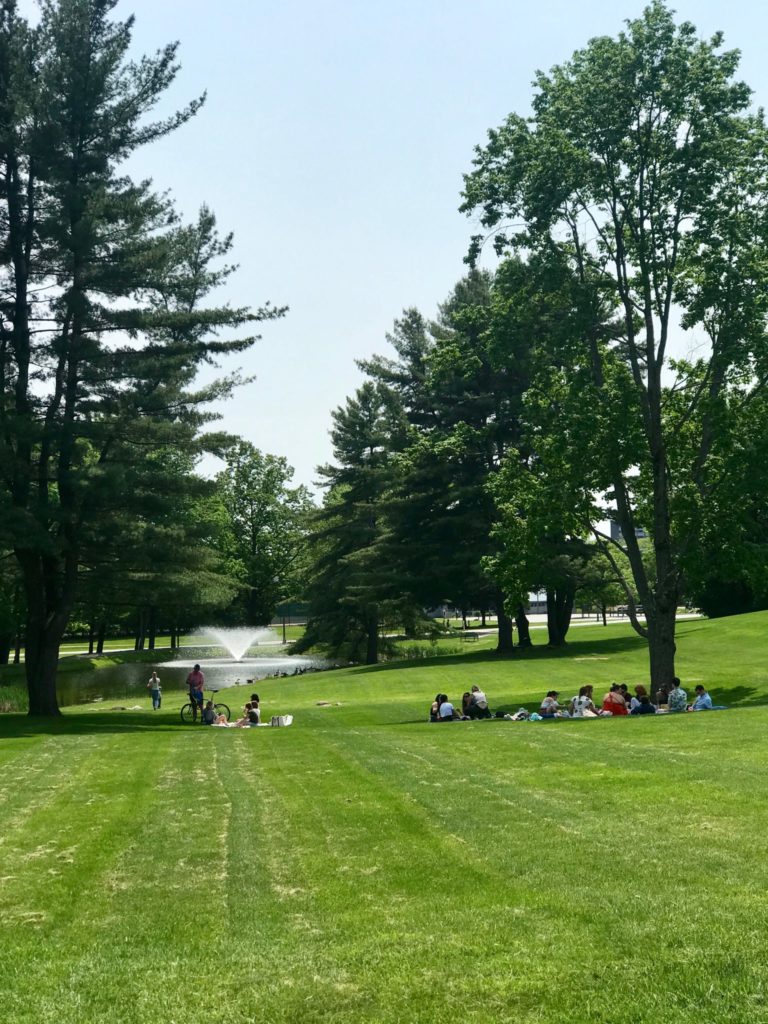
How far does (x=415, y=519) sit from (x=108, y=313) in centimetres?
2553

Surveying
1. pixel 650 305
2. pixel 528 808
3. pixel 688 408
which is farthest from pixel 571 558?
pixel 528 808

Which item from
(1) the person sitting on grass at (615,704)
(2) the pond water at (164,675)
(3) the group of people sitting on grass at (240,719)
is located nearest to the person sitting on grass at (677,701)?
(1) the person sitting on grass at (615,704)

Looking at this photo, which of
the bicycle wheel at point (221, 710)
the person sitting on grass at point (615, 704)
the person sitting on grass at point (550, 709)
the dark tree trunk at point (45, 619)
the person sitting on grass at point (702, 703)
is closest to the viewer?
the person sitting on grass at point (702, 703)

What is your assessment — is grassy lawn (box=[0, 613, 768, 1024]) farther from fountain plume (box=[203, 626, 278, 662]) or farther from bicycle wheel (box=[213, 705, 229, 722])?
fountain plume (box=[203, 626, 278, 662])

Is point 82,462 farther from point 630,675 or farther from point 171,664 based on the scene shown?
point 171,664

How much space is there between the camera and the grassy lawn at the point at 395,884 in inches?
249

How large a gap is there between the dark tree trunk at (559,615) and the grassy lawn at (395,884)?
32.4m

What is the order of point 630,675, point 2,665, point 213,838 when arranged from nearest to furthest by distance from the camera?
point 213,838, point 630,675, point 2,665

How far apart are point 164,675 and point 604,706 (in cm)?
3729

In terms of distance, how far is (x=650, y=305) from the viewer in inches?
1134

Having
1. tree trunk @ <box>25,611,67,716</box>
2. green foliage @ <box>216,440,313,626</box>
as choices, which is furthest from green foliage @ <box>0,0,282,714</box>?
green foliage @ <box>216,440,313,626</box>

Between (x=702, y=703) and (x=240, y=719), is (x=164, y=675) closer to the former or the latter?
(x=240, y=719)

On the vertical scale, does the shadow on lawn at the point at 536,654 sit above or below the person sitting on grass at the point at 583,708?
above

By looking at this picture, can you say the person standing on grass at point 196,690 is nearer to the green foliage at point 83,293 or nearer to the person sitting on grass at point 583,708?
the green foliage at point 83,293
